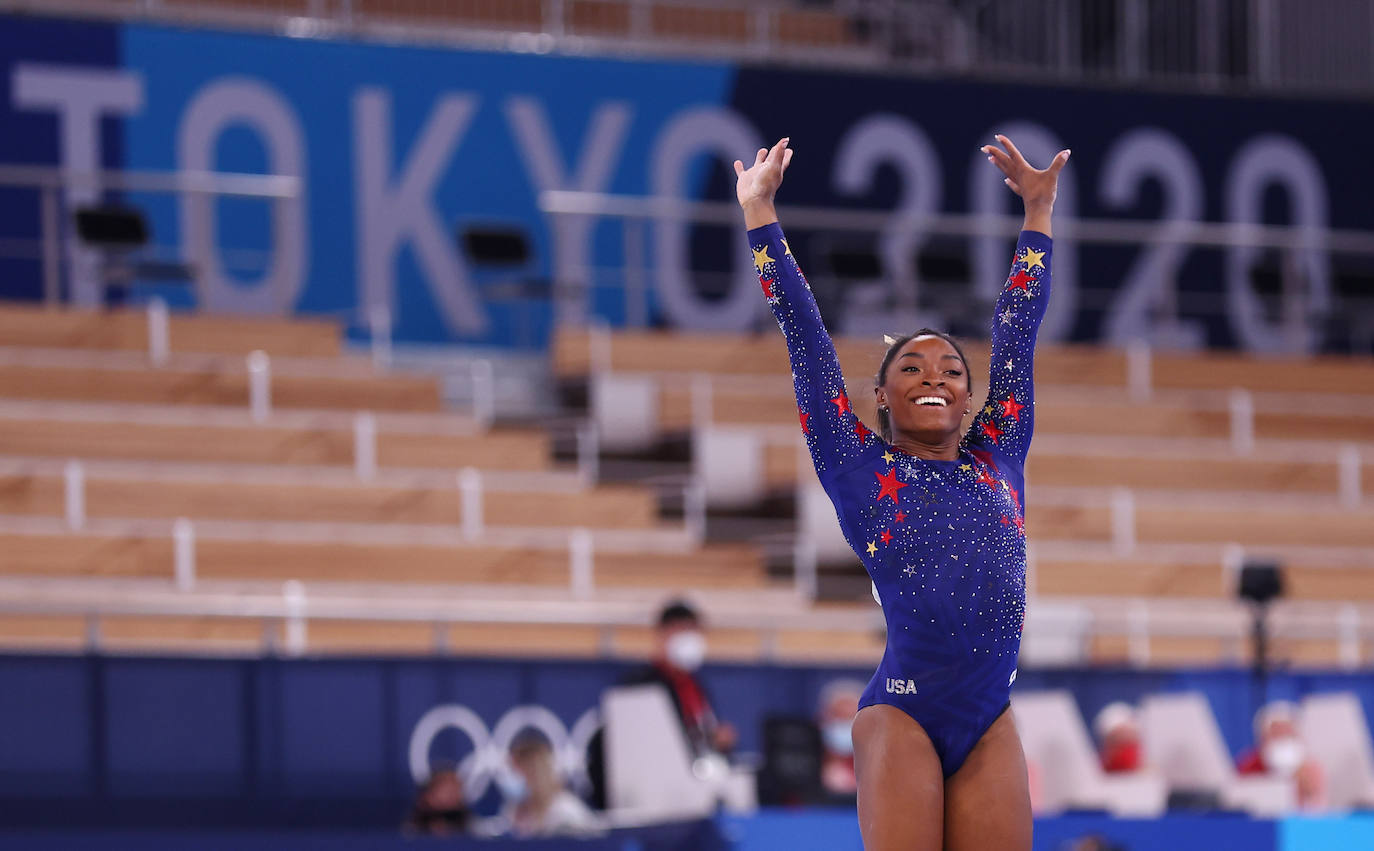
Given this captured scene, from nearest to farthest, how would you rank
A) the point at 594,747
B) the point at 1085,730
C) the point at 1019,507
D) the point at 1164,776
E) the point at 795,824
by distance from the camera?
the point at 1019,507, the point at 795,824, the point at 594,747, the point at 1164,776, the point at 1085,730

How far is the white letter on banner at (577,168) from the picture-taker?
15.3 metres

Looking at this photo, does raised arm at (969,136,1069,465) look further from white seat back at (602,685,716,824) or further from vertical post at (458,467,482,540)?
vertical post at (458,467,482,540)

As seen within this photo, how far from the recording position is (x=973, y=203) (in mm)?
16656

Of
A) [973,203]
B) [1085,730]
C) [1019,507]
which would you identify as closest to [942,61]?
[973,203]

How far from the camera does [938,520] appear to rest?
14.9 ft

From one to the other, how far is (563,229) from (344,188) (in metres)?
1.60

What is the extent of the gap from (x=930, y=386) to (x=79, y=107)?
11.2 m

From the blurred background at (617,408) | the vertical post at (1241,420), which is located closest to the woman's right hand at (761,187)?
the blurred background at (617,408)

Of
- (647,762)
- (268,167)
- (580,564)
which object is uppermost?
(268,167)

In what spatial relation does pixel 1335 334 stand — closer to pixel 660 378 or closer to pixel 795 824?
pixel 660 378

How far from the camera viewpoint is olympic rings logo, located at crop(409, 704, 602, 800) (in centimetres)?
984

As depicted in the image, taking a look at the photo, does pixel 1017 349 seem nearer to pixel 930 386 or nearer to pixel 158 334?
pixel 930 386

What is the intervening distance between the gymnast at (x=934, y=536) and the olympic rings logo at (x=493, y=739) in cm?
527

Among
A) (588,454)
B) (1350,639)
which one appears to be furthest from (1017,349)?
(588,454)
